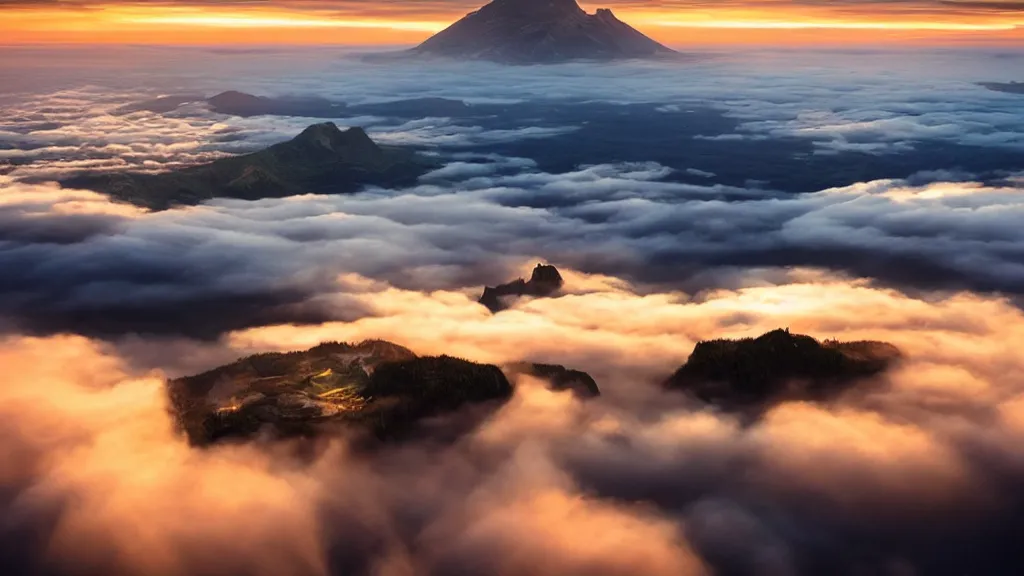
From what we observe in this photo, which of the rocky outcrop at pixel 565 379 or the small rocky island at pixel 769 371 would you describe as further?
the small rocky island at pixel 769 371

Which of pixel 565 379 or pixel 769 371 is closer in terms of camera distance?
pixel 565 379

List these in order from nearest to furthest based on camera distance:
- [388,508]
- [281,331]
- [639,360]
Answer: [388,508]
[639,360]
[281,331]

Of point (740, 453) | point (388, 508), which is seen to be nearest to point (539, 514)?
point (388, 508)

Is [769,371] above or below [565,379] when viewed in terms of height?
above

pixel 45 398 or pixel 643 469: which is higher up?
pixel 643 469

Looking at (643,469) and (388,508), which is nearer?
(388,508)

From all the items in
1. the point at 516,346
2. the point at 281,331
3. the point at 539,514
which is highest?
the point at 539,514

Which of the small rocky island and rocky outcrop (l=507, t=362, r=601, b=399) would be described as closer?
rocky outcrop (l=507, t=362, r=601, b=399)

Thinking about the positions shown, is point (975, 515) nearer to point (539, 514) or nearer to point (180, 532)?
point (539, 514)
